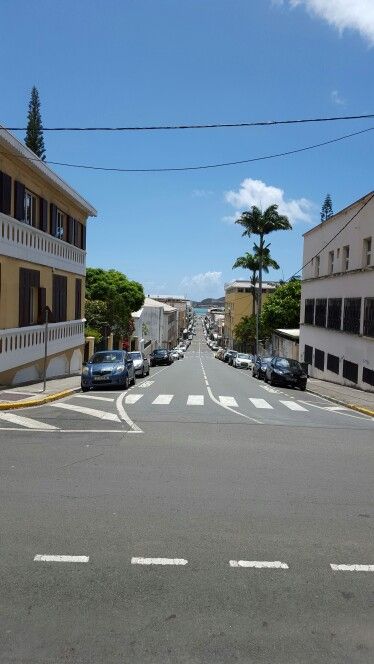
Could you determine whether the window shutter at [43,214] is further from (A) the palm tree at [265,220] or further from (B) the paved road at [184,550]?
(A) the palm tree at [265,220]

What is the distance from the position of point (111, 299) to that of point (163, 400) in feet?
105

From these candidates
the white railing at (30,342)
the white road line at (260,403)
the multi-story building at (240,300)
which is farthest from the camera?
the multi-story building at (240,300)

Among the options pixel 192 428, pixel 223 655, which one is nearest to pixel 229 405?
pixel 192 428

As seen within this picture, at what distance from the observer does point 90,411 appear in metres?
14.6

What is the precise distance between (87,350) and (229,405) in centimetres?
2120

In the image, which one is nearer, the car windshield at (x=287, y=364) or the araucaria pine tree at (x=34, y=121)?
the car windshield at (x=287, y=364)

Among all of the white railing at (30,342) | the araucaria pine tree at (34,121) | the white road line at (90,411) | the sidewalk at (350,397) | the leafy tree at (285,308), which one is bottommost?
the sidewalk at (350,397)

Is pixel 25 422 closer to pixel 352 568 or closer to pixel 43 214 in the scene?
pixel 352 568

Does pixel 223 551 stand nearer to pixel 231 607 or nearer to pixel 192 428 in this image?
pixel 231 607

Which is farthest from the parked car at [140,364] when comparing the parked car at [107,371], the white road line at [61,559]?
the white road line at [61,559]

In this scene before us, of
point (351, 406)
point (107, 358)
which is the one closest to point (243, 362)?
point (107, 358)

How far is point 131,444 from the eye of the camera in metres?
10.3

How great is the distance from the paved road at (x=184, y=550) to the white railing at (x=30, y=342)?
26.8 ft

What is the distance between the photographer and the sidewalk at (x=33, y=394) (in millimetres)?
14810
